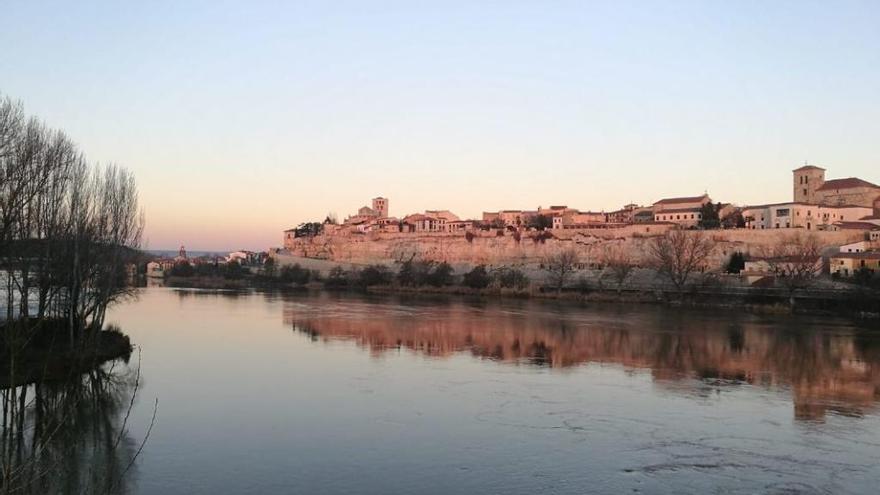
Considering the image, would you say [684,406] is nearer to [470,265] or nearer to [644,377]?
[644,377]

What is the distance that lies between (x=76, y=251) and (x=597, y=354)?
9.15 m

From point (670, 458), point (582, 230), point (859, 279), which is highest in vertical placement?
point (582, 230)

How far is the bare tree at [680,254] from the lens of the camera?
29672 millimetres

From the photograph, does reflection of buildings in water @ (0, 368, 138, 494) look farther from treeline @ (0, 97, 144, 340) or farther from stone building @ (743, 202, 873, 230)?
stone building @ (743, 202, 873, 230)

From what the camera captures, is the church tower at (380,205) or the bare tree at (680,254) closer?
the bare tree at (680,254)

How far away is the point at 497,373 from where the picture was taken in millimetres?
11086

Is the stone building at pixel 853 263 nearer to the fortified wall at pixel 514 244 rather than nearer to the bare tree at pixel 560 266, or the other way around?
the fortified wall at pixel 514 244

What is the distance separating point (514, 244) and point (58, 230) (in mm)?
35314

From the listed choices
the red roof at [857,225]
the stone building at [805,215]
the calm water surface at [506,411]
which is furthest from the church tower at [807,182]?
the calm water surface at [506,411]

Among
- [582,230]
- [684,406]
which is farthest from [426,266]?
[684,406]

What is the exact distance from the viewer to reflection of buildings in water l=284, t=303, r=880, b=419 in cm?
1088

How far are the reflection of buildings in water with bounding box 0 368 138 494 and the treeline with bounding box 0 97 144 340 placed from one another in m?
1.04

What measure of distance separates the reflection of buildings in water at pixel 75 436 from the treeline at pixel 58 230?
3.41 feet

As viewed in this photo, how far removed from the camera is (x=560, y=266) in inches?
1475
